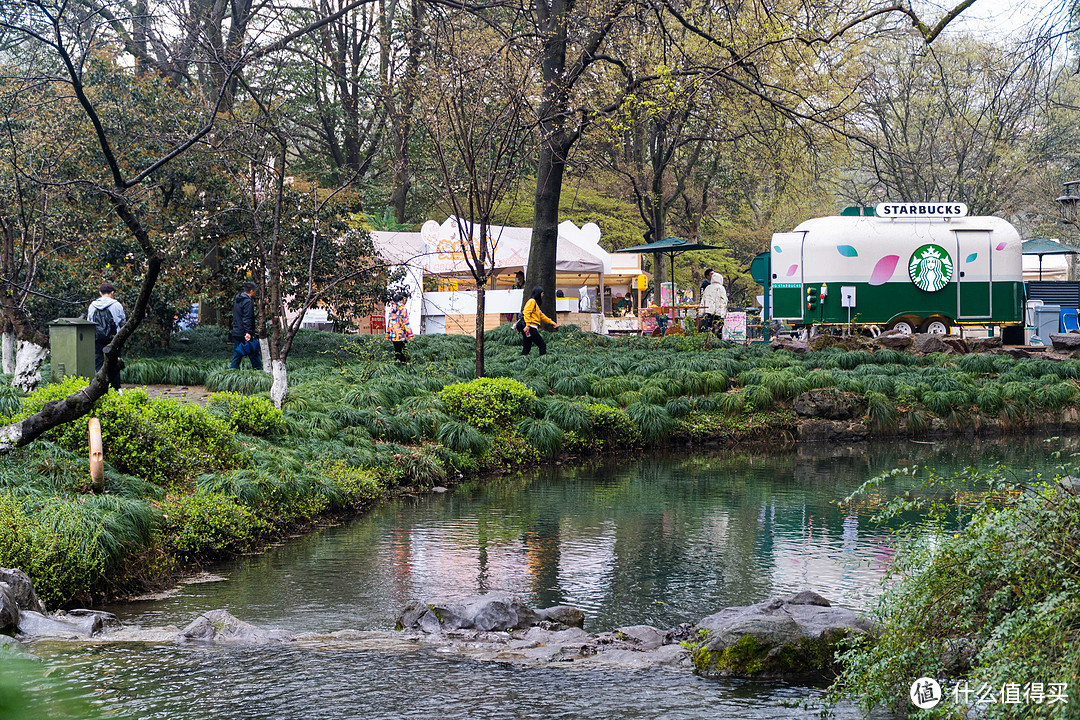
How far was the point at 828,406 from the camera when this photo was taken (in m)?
16.8

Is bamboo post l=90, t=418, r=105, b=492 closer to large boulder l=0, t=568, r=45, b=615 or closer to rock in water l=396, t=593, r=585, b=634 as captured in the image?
large boulder l=0, t=568, r=45, b=615

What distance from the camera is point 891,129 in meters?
34.2

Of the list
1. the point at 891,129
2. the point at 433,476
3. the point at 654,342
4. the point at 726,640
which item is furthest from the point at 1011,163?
the point at 726,640

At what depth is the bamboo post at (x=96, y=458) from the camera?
8.19m

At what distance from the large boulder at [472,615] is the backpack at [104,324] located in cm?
830

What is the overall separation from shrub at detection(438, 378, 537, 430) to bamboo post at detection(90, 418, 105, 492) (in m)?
6.25

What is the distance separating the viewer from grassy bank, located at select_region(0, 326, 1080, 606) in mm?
7824

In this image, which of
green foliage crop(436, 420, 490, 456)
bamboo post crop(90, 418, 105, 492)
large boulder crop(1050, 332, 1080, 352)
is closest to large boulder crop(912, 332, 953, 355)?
large boulder crop(1050, 332, 1080, 352)

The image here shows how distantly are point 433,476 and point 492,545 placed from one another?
3.33 m

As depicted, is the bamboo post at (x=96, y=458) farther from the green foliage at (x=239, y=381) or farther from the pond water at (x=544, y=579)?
the green foliage at (x=239, y=381)

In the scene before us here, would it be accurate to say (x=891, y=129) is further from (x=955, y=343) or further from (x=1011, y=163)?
(x=955, y=343)

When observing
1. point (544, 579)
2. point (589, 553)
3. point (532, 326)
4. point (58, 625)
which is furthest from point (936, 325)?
point (58, 625)

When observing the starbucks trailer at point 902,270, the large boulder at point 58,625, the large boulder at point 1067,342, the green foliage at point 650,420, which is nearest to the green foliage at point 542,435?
the green foliage at point 650,420

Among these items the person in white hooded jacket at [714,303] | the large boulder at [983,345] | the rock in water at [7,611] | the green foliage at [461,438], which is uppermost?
the person in white hooded jacket at [714,303]
